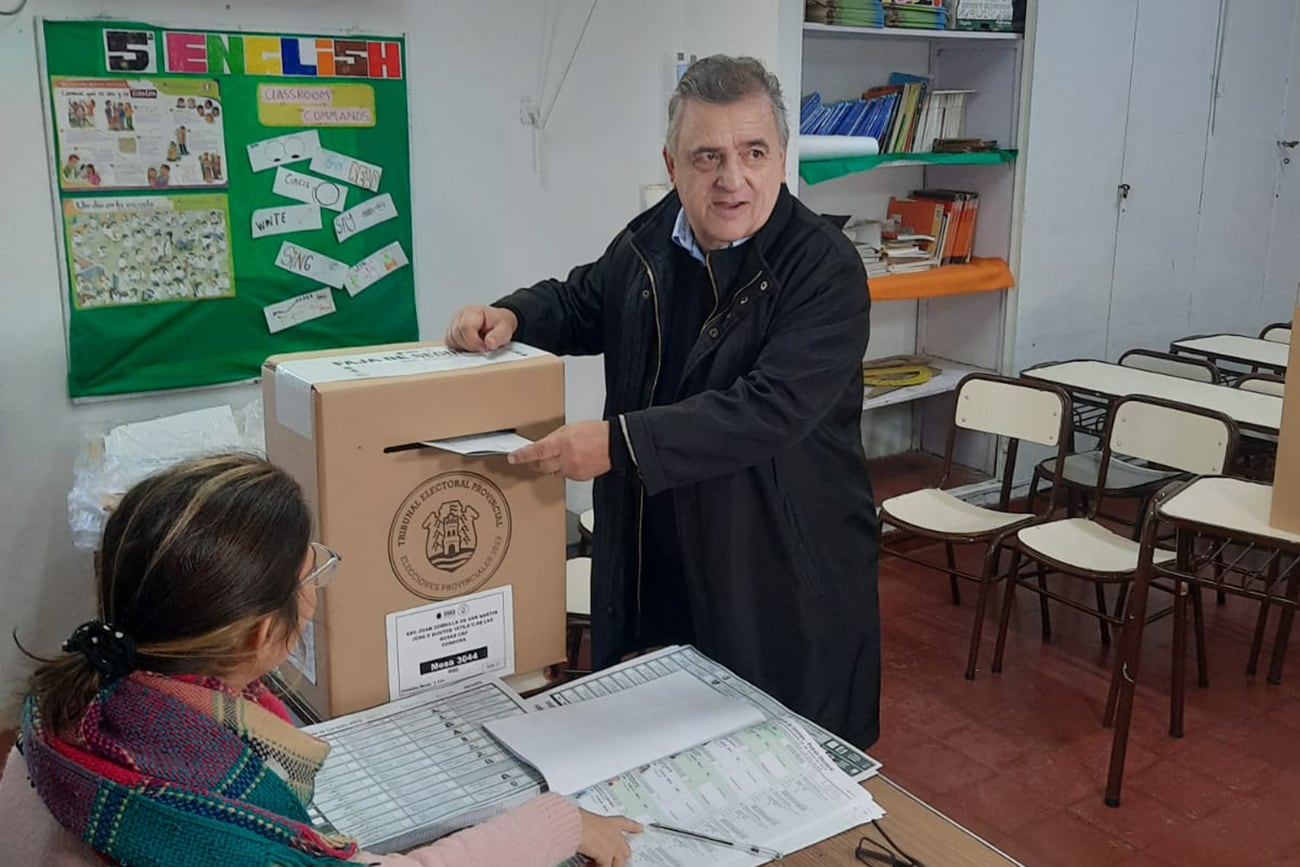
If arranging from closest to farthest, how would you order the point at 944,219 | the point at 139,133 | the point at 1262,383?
the point at 139,133 → the point at 1262,383 → the point at 944,219

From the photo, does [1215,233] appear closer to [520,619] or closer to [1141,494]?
[1141,494]

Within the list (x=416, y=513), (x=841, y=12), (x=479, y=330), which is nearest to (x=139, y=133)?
(x=479, y=330)

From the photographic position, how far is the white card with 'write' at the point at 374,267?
3.38m

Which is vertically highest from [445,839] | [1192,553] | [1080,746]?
[445,839]

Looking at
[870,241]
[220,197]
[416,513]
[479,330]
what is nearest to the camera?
[416,513]

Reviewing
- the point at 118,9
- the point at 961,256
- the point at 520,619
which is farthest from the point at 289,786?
the point at 961,256

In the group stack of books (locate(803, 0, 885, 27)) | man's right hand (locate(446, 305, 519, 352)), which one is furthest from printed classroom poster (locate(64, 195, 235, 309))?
stack of books (locate(803, 0, 885, 27))

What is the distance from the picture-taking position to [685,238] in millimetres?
1685

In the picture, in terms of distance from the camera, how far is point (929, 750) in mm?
2980

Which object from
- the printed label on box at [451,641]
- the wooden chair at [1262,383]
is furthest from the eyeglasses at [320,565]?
the wooden chair at [1262,383]

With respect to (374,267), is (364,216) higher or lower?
higher

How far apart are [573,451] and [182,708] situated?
0.59 m

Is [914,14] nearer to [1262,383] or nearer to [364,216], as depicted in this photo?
[1262,383]

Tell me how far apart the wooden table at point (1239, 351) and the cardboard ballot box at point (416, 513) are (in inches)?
136
